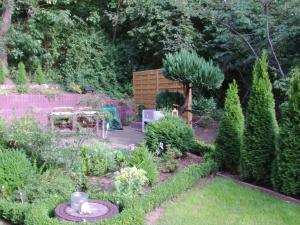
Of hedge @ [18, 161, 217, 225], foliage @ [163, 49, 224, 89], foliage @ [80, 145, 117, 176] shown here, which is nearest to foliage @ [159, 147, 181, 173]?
hedge @ [18, 161, 217, 225]

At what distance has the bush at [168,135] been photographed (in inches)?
249

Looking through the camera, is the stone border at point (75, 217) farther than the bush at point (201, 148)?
No

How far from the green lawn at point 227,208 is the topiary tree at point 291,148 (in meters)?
0.26

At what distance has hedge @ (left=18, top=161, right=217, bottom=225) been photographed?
3439mm

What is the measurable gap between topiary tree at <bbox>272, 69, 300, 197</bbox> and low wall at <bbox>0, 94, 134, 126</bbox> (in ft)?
20.5

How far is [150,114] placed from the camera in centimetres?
909

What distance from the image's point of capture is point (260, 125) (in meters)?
5.09

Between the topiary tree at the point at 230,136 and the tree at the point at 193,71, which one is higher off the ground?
the tree at the point at 193,71

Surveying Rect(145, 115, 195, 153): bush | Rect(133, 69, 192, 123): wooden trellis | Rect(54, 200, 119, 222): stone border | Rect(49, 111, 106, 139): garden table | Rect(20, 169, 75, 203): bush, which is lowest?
Rect(54, 200, 119, 222): stone border

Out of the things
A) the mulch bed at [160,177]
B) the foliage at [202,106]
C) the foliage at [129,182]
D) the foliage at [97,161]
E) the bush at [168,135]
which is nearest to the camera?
the foliage at [129,182]

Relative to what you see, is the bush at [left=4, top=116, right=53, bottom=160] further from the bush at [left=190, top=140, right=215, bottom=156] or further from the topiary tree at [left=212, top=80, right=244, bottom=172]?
the bush at [left=190, top=140, right=215, bottom=156]

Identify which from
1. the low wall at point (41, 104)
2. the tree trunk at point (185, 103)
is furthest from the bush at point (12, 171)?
the low wall at point (41, 104)

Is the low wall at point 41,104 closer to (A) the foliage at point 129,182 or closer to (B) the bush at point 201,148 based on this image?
(B) the bush at point 201,148

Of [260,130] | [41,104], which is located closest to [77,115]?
[41,104]
